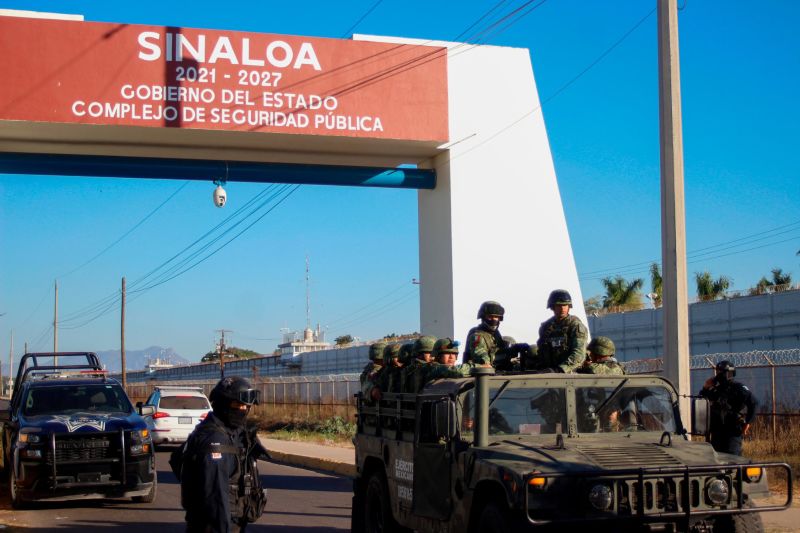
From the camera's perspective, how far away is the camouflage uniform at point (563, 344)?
937 centimetres

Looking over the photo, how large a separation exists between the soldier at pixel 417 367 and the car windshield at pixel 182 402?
14881 mm

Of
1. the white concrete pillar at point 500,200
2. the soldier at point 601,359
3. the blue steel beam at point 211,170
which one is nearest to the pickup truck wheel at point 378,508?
the soldier at point 601,359

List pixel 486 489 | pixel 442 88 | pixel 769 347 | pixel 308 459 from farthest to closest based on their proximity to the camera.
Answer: pixel 769 347 < pixel 308 459 < pixel 442 88 < pixel 486 489

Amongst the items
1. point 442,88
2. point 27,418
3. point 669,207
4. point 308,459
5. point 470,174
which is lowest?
point 308,459

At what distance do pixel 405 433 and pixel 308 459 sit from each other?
43.8ft

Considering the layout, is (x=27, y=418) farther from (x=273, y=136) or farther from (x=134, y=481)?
(x=273, y=136)

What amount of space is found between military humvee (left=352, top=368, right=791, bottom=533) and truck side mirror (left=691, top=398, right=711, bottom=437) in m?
0.01

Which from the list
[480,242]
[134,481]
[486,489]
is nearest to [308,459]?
[480,242]

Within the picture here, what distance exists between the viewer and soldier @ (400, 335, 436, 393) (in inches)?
405

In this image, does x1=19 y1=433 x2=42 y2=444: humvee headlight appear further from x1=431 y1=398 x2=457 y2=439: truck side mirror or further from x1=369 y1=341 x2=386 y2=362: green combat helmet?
x1=431 y1=398 x2=457 y2=439: truck side mirror

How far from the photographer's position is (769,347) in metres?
26.2

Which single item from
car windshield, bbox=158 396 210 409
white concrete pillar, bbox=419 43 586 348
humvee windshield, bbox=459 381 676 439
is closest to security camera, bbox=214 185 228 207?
white concrete pillar, bbox=419 43 586 348

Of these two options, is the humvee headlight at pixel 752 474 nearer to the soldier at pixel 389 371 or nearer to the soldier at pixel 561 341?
the soldier at pixel 561 341

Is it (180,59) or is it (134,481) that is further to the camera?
(180,59)
